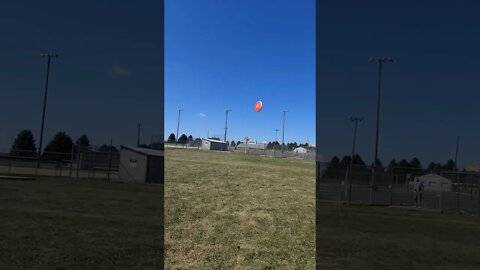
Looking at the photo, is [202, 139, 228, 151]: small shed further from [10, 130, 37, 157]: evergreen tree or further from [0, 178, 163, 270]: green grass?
[10, 130, 37, 157]: evergreen tree

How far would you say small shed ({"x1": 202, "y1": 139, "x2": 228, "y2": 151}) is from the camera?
3.79 metres

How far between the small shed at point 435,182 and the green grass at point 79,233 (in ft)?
30.6

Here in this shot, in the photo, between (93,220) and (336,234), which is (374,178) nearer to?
(336,234)

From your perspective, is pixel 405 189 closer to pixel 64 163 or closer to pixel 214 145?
pixel 214 145

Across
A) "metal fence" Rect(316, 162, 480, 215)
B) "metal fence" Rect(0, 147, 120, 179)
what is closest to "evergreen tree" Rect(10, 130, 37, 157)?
"metal fence" Rect(0, 147, 120, 179)

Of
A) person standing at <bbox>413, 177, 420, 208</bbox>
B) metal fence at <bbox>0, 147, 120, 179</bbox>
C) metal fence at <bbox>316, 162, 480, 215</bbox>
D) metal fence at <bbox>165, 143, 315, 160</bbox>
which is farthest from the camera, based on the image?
A: metal fence at <bbox>0, 147, 120, 179</bbox>

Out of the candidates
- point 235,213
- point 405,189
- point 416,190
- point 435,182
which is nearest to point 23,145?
point 405,189

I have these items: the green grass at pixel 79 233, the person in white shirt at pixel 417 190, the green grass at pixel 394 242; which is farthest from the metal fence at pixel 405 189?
the green grass at pixel 79 233

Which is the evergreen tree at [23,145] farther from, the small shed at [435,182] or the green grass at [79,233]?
the small shed at [435,182]

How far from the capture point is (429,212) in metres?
12.2

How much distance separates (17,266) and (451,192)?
515 inches

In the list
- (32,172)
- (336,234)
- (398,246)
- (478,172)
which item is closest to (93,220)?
(336,234)

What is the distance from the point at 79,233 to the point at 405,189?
12018mm

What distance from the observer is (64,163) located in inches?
775
